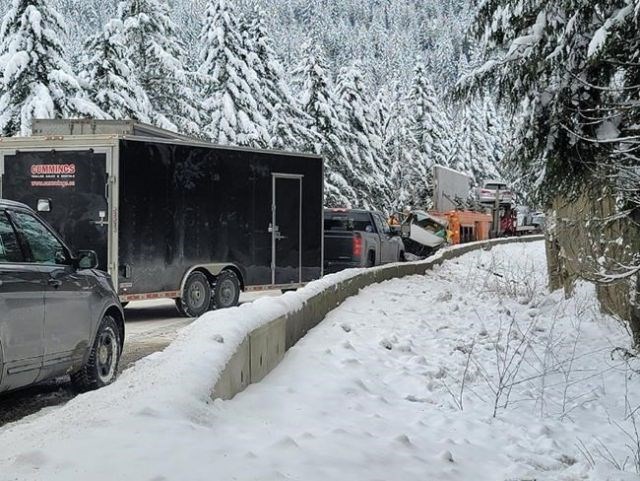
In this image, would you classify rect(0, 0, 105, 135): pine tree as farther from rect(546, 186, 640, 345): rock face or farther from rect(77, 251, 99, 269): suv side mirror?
rect(77, 251, 99, 269): suv side mirror

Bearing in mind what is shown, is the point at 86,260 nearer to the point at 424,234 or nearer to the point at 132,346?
the point at 132,346

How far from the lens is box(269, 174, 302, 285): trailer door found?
46.9ft

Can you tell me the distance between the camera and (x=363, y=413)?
6.21 metres

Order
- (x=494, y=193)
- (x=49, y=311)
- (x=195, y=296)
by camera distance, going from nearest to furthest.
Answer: (x=49, y=311) < (x=195, y=296) < (x=494, y=193)

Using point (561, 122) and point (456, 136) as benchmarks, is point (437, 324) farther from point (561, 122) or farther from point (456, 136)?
point (456, 136)

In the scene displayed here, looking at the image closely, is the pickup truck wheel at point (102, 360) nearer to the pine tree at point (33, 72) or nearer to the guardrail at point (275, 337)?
the guardrail at point (275, 337)

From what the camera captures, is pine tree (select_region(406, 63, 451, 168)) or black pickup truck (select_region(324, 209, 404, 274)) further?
pine tree (select_region(406, 63, 451, 168))

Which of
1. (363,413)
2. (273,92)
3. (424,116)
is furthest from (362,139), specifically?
(363,413)

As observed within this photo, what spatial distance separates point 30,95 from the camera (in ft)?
77.3

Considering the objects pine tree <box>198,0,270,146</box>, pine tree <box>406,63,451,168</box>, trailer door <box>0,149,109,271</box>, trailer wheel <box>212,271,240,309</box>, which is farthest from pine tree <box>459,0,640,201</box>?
pine tree <box>406,63,451,168</box>

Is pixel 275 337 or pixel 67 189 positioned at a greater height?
pixel 67 189

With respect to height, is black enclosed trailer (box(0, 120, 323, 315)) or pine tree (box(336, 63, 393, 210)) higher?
pine tree (box(336, 63, 393, 210))

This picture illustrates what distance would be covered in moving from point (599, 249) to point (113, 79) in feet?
67.0

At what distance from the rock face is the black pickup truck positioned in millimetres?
5225
